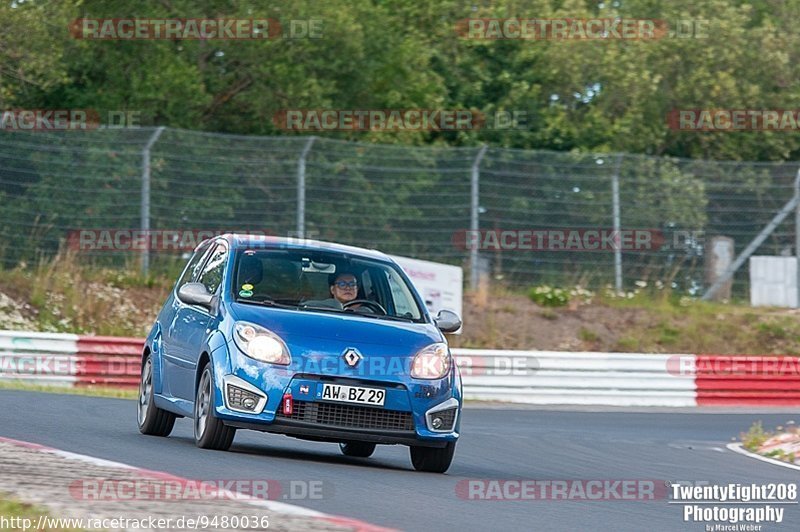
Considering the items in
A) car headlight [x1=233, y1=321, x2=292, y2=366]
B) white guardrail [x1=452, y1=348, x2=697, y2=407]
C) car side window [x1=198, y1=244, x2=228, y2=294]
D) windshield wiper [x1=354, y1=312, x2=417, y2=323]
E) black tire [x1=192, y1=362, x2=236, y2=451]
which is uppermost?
car side window [x1=198, y1=244, x2=228, y2=294]

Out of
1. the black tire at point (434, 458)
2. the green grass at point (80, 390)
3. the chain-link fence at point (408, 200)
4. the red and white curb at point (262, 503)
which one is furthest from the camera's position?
the chain-link fence at point (408, 200)

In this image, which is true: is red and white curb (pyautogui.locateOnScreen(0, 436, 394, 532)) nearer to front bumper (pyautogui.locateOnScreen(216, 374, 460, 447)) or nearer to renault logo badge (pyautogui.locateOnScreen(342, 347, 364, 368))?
front bumper (pyautogui.locateOnScreen(216, 374, 460, 447))

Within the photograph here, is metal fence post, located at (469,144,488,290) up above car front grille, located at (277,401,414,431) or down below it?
above

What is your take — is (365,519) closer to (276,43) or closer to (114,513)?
(114,513)

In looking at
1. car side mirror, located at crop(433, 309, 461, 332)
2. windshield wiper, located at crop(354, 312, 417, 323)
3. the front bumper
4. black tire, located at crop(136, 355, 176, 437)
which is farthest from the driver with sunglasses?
black tire, located at crop(136, 355, 176, 437)

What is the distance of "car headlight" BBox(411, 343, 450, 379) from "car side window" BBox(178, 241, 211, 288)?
7.76 feet

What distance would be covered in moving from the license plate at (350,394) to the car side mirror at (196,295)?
127cm

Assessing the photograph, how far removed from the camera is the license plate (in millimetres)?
9711

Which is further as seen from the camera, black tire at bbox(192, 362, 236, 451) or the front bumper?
black tire at bbox(192, 362, 236, 451)

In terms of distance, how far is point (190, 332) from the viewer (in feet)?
35.3

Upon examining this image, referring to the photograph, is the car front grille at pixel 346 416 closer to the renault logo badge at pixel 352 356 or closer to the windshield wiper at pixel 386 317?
the renault logo badge at pixel 352 356

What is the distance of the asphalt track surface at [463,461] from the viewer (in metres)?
8.03

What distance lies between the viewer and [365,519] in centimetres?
726

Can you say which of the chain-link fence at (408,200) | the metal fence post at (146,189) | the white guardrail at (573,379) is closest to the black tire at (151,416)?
the white guardrail at (573,379)
